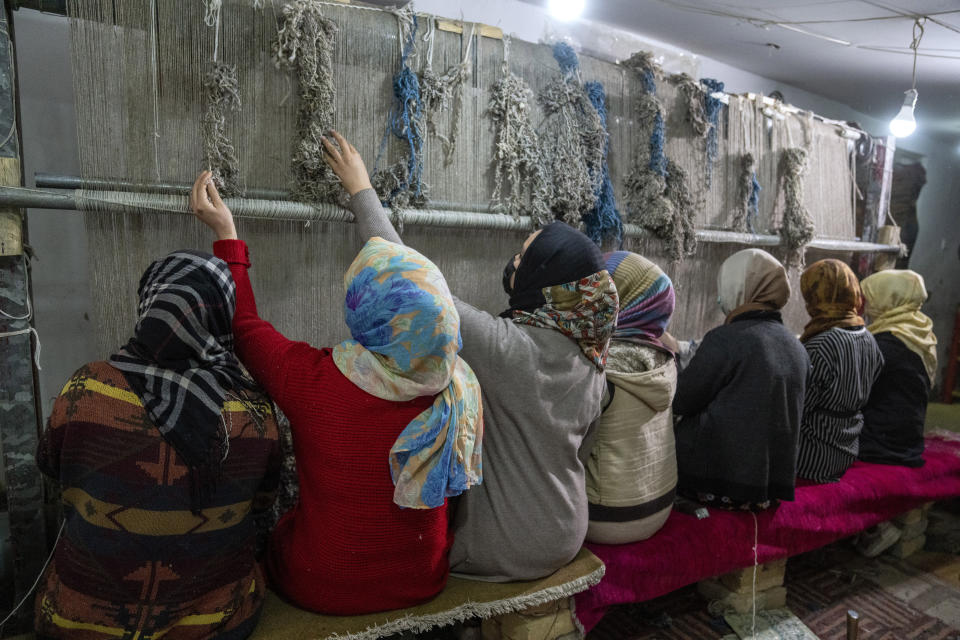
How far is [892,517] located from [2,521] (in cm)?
339

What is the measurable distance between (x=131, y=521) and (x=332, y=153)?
1.08 m

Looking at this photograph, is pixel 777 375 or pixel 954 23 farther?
pixel 954 23

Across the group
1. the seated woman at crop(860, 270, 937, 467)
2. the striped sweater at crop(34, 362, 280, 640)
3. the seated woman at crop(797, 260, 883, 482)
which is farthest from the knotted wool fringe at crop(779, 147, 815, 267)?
the striped sweater at crop(34, 362, 280, 640)

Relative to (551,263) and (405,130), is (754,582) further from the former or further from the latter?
(405,130)

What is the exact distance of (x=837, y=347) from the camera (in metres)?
2.51

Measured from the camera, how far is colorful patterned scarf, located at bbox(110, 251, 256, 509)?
1152 mm

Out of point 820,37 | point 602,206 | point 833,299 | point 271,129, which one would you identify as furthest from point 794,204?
point 271,129

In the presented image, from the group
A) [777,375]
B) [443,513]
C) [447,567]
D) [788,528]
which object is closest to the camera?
[443,513]

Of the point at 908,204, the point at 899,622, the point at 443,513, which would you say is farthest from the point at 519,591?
the point at 908,204

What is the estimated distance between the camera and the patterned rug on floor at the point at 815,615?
2258mm

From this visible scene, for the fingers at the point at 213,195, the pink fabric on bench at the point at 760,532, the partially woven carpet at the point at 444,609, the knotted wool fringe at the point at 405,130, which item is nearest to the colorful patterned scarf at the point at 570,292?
the knotted wool fringe at the point at 405,130

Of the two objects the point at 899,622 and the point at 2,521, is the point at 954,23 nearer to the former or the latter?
the point at 899,622

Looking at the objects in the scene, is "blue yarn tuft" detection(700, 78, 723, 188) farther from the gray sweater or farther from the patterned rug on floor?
the patterned rug on floor

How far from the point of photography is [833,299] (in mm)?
2666
